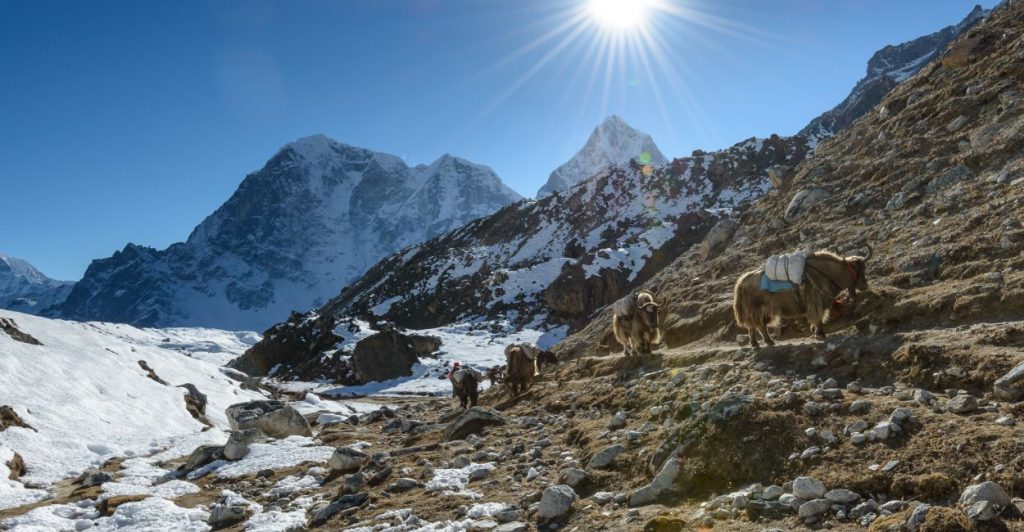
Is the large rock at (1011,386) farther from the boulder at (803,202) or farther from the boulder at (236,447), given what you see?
the boulder at (236,447)

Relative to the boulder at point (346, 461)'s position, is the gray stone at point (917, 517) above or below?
above

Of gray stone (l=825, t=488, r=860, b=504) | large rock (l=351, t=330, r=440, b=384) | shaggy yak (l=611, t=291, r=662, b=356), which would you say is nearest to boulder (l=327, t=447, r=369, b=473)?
shaggy yak (l=611, t=291, r=662, b=356)

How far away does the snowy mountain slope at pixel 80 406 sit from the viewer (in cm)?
1530

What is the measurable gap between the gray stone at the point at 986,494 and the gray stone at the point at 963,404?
5.76ft

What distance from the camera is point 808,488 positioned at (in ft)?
16.2

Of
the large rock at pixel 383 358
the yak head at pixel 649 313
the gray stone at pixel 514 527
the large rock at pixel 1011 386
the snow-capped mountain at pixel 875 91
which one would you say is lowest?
the large rock at pixel 383 358

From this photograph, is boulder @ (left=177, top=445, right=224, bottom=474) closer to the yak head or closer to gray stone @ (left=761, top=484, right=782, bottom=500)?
the yak head

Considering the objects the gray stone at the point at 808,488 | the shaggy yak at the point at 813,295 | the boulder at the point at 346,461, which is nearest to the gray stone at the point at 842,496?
the gray stone at the point at 808,488

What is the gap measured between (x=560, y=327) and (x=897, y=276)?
53.7 metres

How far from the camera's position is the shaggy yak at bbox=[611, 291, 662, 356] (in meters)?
15.3

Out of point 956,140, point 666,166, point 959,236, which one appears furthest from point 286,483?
point 666,166

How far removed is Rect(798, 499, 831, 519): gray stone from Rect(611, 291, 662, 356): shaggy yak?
10.5 metres

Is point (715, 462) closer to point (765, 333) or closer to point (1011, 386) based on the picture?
point (1011, 386)

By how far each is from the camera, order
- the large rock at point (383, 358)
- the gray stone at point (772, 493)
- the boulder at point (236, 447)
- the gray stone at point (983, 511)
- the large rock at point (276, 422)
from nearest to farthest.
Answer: the gray stone at point (983, 511) → the gray stone at point (772, 493) → the boulder at point (236, 447) → the large rock at point (276, 422) → the large rock at point (383, 358)
